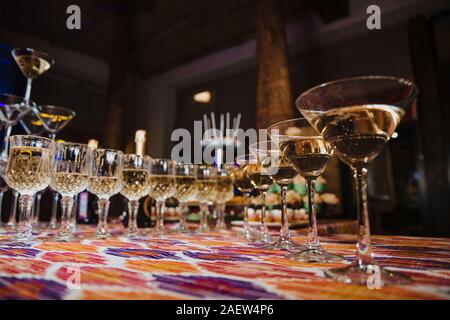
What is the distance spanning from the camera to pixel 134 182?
0.98 meters

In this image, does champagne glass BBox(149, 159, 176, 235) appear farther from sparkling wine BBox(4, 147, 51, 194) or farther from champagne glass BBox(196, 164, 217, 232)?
sparkling wine BBox(4, 147, 51, 194)

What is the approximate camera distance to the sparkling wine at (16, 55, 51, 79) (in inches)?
67.4

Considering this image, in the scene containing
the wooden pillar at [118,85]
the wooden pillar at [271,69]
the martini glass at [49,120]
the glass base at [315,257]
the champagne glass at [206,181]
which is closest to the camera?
the glass base at [315,257]

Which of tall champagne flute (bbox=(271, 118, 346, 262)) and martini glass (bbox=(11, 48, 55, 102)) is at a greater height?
martini glass (bbox=(11, 48, 55, 102))

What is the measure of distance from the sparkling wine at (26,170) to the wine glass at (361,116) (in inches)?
26.8

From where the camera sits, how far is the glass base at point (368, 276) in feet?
1.20

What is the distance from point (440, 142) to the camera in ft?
12.0

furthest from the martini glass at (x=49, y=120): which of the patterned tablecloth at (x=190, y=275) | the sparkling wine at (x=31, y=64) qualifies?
the patterned tablecloth at (x=190, y=275)

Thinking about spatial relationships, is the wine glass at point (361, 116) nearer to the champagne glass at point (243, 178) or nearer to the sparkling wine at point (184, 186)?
the champagne glass at point (243, 178)

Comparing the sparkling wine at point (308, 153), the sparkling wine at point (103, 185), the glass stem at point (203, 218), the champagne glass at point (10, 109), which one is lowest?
the glass stem at point (203, 218)

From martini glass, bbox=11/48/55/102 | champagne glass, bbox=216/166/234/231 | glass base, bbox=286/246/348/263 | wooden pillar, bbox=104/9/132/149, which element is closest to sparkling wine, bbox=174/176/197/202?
champagne glass, bbox=216/166/234/231

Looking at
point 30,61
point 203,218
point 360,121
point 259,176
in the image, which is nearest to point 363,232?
point 360,121

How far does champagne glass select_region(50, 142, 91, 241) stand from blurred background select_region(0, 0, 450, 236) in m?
2.37

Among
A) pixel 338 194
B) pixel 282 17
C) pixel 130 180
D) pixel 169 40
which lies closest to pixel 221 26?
pixel 169 40
